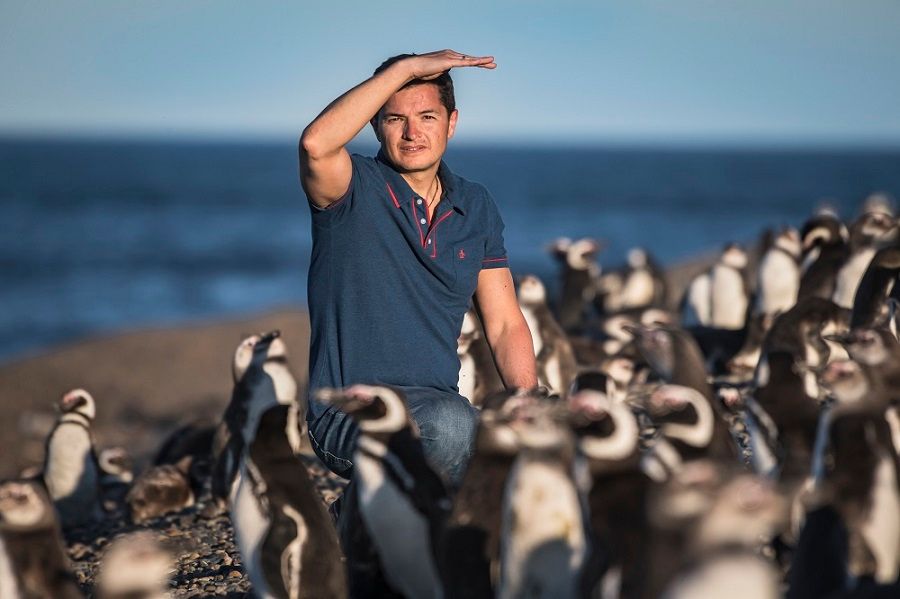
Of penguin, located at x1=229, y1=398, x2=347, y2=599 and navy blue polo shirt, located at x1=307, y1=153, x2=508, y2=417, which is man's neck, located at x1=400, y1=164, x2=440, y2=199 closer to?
navy blue polo shirt, located at x1=307, y1=153, x2=508, y2=417

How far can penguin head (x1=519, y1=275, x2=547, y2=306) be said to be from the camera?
30.8 feet

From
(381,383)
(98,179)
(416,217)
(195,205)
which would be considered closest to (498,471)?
(381,383)

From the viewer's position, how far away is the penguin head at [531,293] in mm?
9375

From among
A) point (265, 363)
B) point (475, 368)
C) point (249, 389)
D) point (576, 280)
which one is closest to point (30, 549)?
point (249, 389)

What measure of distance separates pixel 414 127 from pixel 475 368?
3.14 meters

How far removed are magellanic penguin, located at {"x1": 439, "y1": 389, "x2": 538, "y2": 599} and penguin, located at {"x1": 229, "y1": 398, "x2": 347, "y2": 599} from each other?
0.42 metres

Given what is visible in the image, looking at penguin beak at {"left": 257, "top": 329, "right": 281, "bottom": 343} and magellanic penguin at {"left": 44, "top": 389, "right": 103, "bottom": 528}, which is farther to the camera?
magellanic penguin at {"left": 44, "top": 389, "right": 103, "bottom": 528}

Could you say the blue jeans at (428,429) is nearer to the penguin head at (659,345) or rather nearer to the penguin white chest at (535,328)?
the penguin head at (659,345)

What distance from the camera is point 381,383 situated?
5047 mm

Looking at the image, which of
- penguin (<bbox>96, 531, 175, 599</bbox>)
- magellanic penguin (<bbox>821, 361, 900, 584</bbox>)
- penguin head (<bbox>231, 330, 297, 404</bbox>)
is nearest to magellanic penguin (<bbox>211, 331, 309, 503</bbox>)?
penguin head (<bbox>231, 330, 297, 404</bbox>)

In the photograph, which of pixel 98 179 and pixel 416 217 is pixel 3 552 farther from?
pixel 98 179

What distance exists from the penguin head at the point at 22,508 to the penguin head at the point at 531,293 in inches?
221

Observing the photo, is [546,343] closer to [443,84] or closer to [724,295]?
[724,295]

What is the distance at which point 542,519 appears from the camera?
3.61 meters
